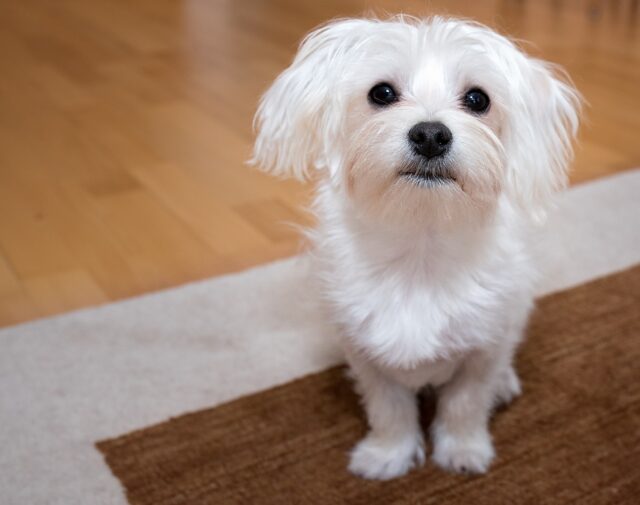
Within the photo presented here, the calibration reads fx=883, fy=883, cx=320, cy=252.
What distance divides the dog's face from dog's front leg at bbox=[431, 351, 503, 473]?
26 cm

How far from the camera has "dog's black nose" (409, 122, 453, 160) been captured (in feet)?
3.70

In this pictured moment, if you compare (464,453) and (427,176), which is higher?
(427,176)

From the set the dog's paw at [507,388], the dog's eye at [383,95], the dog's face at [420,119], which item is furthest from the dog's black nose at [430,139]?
the dog's paw at [507,388]

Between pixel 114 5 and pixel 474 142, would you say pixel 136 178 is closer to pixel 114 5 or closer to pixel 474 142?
pixel 474 142

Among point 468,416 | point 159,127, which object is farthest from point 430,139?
point 159,127

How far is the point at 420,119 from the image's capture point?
1151 mm

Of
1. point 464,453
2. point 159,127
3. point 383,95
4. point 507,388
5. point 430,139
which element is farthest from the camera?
point 159,127

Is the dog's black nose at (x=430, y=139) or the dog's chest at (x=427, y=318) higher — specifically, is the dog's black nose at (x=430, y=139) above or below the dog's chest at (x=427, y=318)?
above

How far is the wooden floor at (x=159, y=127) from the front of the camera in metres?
2.04

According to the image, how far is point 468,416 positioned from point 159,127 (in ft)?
5.78

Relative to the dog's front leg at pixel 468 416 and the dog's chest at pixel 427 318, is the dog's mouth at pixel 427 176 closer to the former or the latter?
the dog's chest at pixel 427 318

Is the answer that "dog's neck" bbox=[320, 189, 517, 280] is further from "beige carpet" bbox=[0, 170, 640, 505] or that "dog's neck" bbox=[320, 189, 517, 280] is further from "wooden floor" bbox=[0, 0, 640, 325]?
"wooden floor" bbox=[0, 0, 640, 325]

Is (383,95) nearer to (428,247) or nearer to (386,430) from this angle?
(428,247)

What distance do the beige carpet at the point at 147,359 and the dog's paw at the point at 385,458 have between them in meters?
0.26
